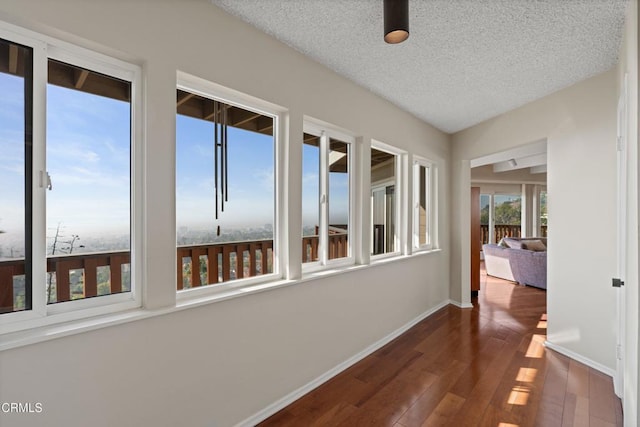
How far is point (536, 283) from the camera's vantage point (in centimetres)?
552

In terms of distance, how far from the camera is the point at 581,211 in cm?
287

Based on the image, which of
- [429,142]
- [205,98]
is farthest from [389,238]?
[205,98]

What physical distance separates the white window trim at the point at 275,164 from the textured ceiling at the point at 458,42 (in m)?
0.48

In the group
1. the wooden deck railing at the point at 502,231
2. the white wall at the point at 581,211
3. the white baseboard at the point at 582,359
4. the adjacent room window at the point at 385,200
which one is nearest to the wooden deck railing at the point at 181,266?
the adjacent room window at the point at 385,200

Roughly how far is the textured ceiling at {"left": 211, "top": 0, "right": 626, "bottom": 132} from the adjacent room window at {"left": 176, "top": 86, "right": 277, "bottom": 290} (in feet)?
2.09

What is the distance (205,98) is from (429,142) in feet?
10.4

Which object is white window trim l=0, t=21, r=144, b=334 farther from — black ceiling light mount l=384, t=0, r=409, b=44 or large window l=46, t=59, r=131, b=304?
black ceiling light mount l=384, t=0, r=409, b=44

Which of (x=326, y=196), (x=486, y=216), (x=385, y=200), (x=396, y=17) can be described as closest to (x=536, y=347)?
(x=385, y=200)

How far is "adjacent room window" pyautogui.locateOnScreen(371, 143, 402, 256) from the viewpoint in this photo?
3.46 metres

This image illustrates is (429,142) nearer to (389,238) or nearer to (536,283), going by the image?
(389,238)

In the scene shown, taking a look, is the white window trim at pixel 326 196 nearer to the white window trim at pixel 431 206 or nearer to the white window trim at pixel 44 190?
the white window trim at pixel 44 190

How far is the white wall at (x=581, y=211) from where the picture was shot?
2.66 meters

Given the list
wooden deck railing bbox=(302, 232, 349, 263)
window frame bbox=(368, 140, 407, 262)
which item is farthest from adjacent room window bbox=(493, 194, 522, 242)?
wooden deck railing bbox=(302, 232, 349, 263)

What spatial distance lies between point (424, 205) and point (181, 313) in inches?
144
